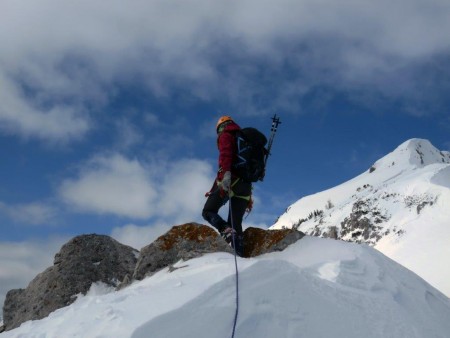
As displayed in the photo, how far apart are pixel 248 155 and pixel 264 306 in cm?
375

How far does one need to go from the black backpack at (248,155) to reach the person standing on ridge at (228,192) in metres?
0.08

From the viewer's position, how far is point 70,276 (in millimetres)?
10000

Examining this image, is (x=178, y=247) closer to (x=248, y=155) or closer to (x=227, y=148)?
(x=227, y=148)

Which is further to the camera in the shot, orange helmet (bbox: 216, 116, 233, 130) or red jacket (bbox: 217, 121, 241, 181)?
orange helmet (bbox: 216, 116, 233, 130)

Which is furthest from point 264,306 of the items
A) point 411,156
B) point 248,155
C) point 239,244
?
point 411,156

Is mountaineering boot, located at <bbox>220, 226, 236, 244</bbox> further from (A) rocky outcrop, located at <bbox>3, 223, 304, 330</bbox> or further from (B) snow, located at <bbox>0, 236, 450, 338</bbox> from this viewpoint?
(B) snow, located at <bbox>0, 236, 450, 338</bbox>

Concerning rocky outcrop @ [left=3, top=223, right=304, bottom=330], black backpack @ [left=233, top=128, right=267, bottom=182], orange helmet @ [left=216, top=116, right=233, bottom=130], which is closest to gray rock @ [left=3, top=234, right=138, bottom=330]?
rocky outcrop @ [left=3, top=223, right=304, bottom=330]

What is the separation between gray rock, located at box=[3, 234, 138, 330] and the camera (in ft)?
31.7

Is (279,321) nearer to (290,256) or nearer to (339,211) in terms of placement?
(290,256)

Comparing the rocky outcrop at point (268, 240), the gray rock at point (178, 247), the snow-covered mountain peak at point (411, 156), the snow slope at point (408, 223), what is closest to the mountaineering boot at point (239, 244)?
the rocky outcrop at point (268, 240)

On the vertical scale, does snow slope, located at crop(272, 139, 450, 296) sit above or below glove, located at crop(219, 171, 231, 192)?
above

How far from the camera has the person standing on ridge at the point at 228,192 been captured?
28.0ft

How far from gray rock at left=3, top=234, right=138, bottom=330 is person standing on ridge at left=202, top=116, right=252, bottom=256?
7.80 ft

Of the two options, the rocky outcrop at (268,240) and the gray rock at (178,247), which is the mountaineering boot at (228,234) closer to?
the gray rock at (178,247)
